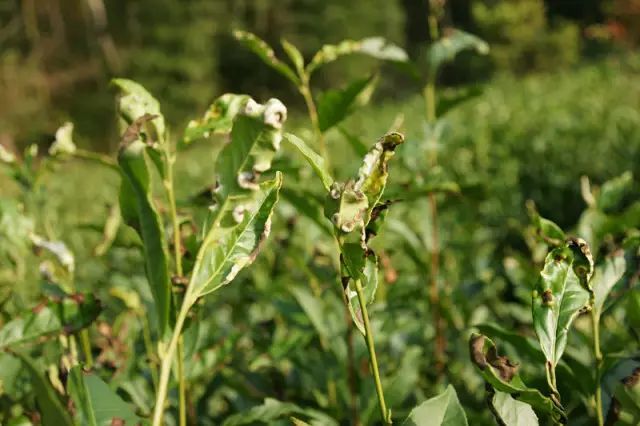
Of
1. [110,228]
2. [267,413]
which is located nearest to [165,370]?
[267,413]

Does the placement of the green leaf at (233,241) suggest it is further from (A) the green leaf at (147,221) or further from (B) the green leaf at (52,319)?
(B) the green leaf at (52,319)

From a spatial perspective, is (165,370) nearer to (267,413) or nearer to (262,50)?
(267,413)

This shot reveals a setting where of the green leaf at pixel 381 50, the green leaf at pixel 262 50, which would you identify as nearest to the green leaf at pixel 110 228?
the green leaf at pixel 262 50

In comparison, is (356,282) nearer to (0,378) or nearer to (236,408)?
(0,378)

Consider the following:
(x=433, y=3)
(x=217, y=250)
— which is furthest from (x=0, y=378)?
(x=433, y=3)

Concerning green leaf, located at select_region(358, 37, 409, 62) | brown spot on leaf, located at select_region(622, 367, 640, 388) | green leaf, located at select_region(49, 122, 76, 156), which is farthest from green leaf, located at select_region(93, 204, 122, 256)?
brown spot on leaf, located at select_region(622, 367, 640, 388)

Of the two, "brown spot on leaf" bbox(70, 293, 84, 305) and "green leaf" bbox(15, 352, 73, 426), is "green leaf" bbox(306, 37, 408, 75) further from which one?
"green leaf" bbox(15, 352, 73, 426)
